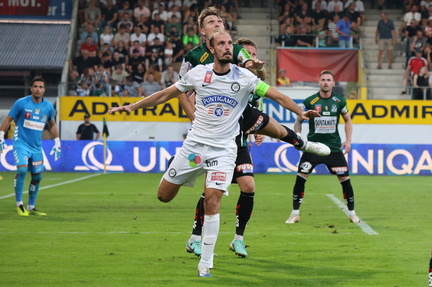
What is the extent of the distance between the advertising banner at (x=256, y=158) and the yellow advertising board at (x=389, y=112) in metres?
2.19

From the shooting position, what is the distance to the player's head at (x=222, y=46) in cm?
791

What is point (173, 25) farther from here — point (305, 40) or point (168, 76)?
point (305, 40)

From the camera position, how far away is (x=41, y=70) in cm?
3356

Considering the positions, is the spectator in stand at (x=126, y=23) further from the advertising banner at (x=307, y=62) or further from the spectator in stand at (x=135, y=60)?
the advertising banner at (x=307, y=62)

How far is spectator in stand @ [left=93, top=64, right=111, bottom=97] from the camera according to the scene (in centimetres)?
2867

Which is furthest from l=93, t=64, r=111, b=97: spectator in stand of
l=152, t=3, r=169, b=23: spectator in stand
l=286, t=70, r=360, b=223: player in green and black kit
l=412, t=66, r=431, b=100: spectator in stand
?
l=286, t=70, r=360, b=223: player in green and black kit

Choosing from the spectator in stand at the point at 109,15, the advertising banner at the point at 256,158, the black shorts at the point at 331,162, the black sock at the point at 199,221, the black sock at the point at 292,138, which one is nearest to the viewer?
the black sock at the point at 199,221

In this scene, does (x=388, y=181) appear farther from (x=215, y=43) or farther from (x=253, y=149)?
(x=215, y=43)

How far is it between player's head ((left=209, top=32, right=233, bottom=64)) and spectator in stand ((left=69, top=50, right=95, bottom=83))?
2313 centimetres

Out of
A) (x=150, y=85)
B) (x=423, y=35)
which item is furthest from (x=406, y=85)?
(x=150, y=85)

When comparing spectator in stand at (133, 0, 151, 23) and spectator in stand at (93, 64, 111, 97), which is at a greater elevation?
spectator in stand at (133, 0, 151, 23)

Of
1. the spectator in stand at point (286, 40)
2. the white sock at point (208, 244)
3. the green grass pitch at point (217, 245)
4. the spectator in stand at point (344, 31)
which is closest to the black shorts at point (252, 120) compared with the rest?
the green grass pitch at point (217, 245)

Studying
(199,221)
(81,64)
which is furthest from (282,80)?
(199,221)

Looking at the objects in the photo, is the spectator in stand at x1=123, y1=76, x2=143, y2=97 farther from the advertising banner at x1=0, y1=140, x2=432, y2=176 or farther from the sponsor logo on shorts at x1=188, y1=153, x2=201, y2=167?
the sponsor logo on shorts at x1=188, y1=153, x2=201, y2=167
